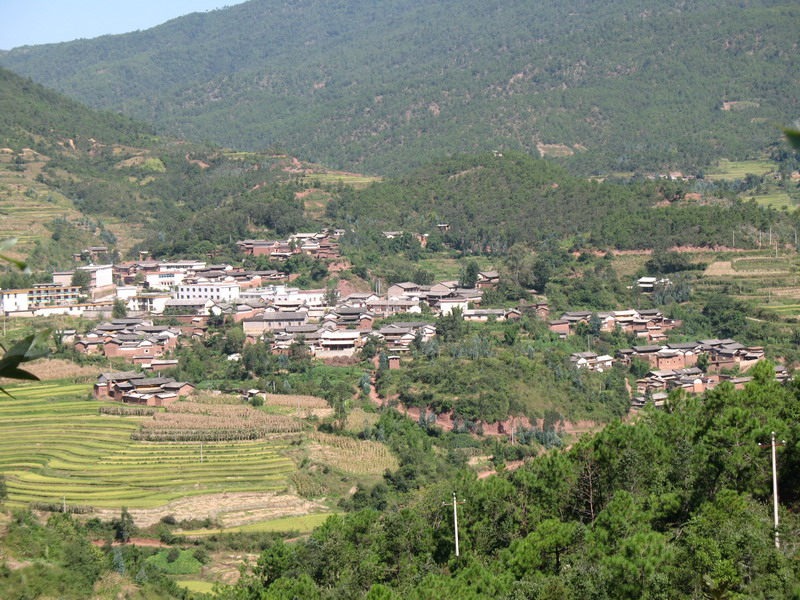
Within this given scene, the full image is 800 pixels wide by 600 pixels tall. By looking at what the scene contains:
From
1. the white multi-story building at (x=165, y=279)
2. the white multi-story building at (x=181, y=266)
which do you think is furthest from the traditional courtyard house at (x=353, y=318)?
the white multi-story building at (x=181, y=266)

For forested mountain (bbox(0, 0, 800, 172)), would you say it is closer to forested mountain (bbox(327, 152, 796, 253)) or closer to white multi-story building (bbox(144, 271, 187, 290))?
forested mountain (bbox(327, 152, 796, 253))

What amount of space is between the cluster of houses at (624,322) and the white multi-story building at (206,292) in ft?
40.4

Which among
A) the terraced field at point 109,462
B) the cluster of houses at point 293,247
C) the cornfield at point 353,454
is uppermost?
the cluster of houses at point 293,247

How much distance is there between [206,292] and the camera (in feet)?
133

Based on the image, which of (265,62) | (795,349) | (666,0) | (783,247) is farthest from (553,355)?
(265,62)

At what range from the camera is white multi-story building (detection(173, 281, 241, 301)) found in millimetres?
40531

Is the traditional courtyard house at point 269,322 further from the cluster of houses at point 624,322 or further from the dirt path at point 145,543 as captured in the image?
the dirt path at point 145,543

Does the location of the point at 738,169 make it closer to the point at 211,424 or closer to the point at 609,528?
the point at 211,424

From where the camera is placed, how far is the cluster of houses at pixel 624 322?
37.7 metres

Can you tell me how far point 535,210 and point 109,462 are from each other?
1227 inches

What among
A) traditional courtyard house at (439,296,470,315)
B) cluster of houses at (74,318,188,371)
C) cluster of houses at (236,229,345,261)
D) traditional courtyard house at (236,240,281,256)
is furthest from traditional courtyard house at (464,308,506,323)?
traditional courtyard house at (236,240,281,256)

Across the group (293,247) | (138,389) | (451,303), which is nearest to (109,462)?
(138,389)

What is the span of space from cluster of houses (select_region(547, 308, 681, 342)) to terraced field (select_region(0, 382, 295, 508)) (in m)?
14.4

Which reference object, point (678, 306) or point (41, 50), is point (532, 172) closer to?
point (678, 306)
